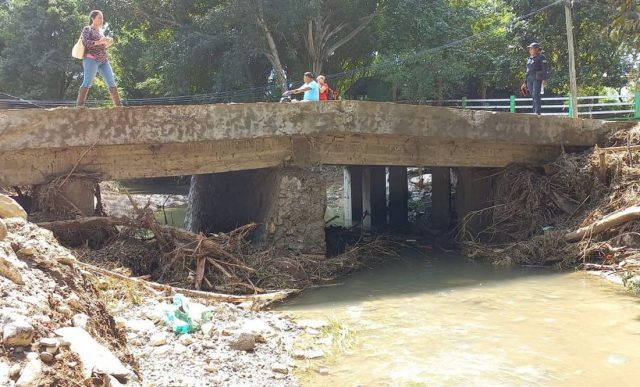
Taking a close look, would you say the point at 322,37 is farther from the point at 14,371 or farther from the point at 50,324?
the point at 14,371

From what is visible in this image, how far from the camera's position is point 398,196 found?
15172 millimetres

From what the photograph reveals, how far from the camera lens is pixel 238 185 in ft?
36.7

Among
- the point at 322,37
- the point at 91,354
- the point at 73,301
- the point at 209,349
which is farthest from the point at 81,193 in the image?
the point at 322,37

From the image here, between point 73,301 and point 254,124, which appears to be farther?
point 254,124

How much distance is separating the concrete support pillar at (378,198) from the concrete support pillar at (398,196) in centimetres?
28

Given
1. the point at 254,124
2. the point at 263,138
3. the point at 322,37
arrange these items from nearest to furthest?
the point at 254,124, the point at 263,138, the point at 322,37

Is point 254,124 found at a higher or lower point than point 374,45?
lower

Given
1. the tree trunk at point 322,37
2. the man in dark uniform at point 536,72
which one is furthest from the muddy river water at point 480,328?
the tree trunk at point 322,37

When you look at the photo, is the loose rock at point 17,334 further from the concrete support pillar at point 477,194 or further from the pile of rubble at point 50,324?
the concrete support pillar at point 477,194

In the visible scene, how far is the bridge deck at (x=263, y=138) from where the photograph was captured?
7602 millimetres

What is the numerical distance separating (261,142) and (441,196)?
5759mm

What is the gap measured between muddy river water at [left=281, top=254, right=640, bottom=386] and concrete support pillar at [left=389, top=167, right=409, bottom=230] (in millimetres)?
5927

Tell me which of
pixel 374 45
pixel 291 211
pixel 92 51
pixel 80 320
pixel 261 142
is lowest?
pixel 80 320

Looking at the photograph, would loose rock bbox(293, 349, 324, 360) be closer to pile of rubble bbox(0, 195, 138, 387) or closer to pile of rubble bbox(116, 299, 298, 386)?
pile of rubble bbox(116, 299, 298, 386)
